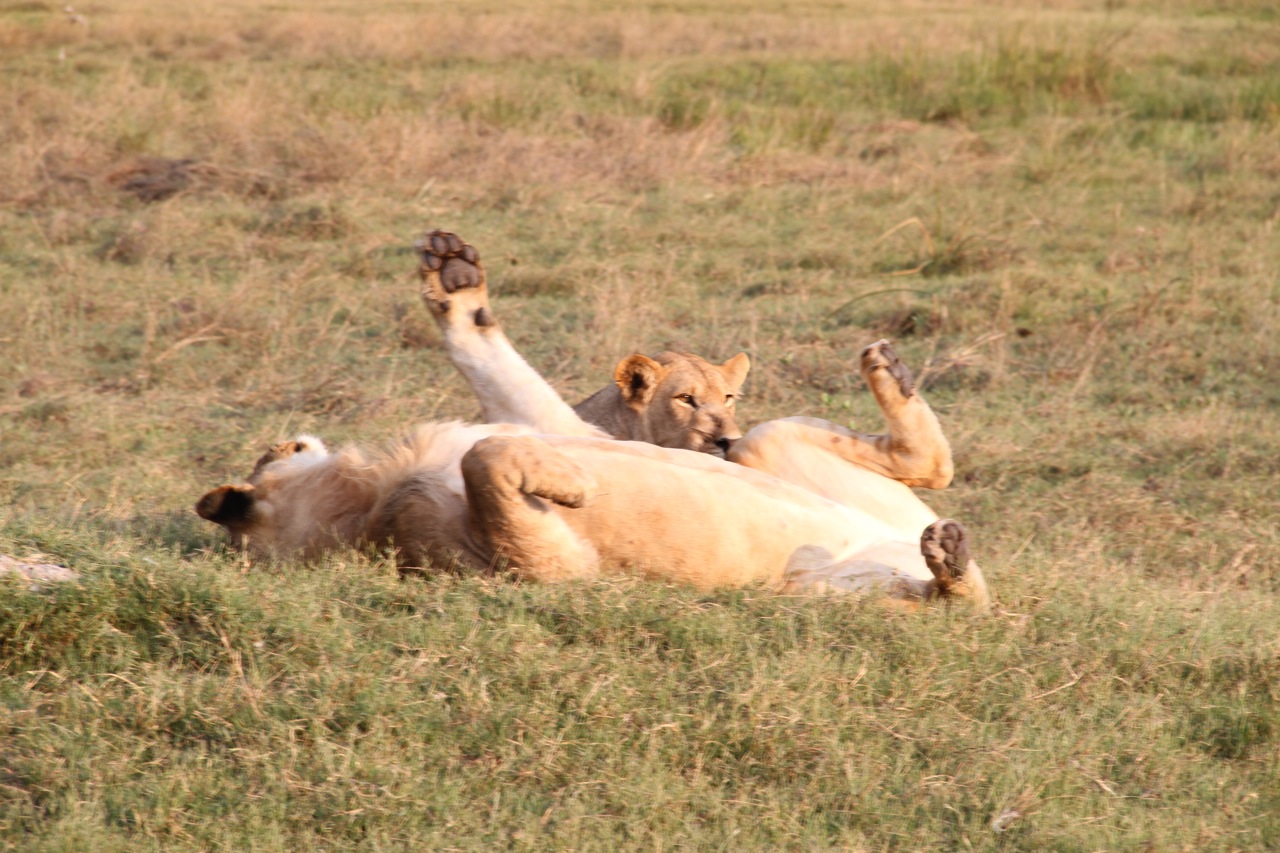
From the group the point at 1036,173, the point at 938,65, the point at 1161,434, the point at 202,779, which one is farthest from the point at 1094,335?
the point at 938,65

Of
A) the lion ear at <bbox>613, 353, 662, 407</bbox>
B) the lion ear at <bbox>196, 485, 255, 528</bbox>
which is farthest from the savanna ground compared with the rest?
the lion ear at <bbox>613, 353, 662, 407</bbox>

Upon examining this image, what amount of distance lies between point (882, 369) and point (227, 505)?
174 centimetres

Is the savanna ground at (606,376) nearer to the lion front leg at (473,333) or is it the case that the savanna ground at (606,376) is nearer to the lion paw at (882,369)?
the lion paw at (882,369)

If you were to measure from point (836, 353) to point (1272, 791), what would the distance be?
3761mm

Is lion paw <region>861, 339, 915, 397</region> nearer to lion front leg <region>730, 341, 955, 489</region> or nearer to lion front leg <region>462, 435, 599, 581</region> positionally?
lion front leg <region>730, 341, 955, 489</region>

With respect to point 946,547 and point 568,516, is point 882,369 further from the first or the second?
point 568,516

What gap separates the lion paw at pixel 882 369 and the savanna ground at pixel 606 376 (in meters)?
0.57

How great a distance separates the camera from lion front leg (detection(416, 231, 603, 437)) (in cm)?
406

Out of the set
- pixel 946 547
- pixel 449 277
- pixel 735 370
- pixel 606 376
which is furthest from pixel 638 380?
pixel 606 376

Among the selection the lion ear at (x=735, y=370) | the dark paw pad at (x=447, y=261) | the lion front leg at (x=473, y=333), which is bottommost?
the lion ear at (x=735, y=370)

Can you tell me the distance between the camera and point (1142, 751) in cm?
274

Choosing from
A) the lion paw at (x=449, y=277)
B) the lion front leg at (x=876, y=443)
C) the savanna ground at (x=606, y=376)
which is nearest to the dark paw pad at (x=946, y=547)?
the savanna ground at (x=606, y=376)

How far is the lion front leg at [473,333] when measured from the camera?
406 cm

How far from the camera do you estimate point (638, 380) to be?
167 inches
